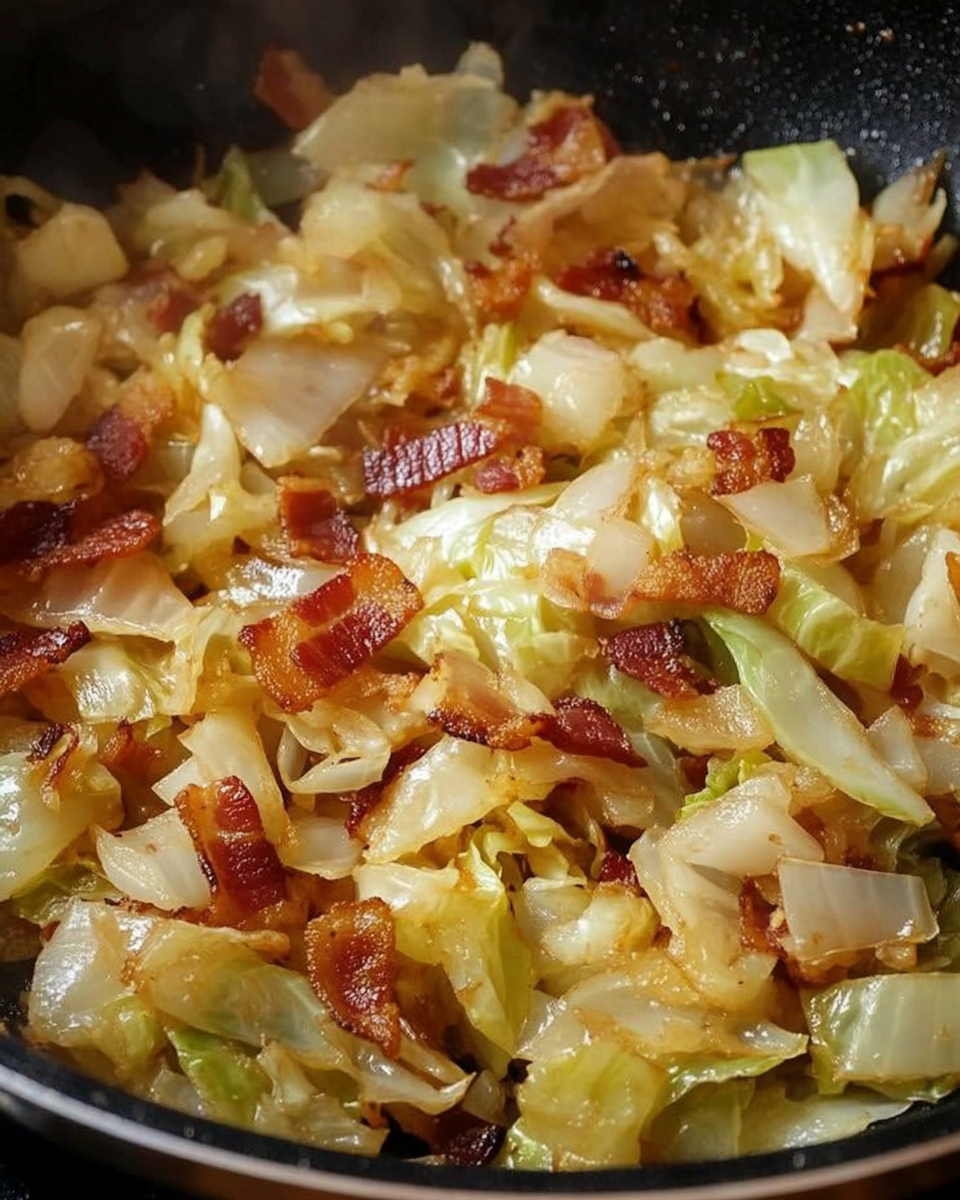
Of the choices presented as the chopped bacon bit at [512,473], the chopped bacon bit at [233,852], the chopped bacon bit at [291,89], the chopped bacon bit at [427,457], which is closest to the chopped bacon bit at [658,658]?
the chopped bacon bit at [512,473]

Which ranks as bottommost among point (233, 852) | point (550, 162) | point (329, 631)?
point (233, 852)

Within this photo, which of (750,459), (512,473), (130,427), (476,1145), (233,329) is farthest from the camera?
(233,329)

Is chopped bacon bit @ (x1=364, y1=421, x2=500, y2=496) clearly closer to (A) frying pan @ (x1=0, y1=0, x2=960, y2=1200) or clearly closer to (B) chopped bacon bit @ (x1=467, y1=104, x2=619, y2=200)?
(B) chopped bacon bit @ (x1=467, y1=104, x2=619, y2=200)

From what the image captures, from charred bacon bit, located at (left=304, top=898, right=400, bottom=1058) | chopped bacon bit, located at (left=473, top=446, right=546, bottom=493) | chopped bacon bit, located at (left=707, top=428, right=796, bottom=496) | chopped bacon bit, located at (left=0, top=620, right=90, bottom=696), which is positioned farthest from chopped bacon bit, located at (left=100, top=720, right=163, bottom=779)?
chopped bacon bit, located at (left=707, top=428, right=796, bottom=496)

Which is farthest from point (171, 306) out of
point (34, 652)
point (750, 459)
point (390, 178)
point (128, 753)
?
point (750, 459)

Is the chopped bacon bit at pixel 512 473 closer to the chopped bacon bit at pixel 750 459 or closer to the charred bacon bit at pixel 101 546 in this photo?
the chopped bacon bit at pixel 750 459

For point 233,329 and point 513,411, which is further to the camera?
point 233,329

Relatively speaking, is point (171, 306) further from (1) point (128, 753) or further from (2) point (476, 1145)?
(2) point (476, 1145)

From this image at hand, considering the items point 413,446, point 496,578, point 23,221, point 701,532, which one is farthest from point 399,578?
point 23,221
